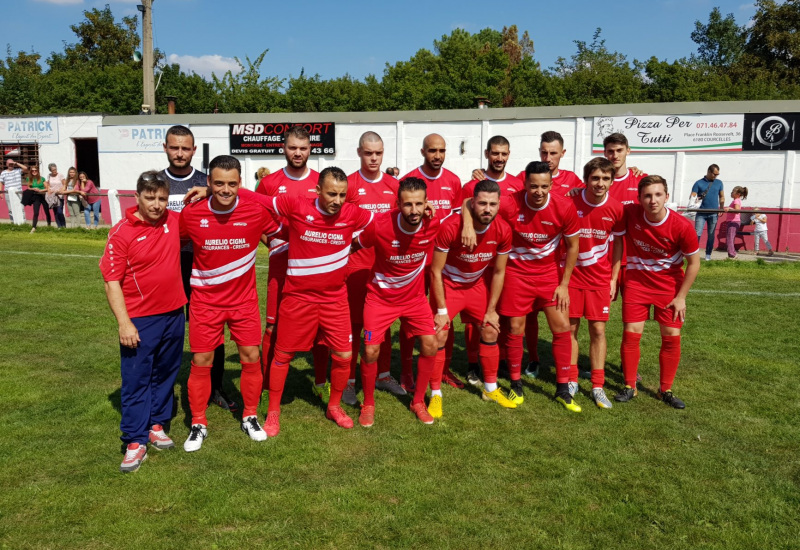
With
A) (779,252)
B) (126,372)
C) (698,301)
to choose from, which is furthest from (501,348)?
(779,252)

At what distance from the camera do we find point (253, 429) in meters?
5.00

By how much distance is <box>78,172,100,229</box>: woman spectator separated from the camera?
18.7m

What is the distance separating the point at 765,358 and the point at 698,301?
3.18 m

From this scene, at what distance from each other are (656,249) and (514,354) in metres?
1.61

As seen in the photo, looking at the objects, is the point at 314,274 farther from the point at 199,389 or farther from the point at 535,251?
the point at 535,251

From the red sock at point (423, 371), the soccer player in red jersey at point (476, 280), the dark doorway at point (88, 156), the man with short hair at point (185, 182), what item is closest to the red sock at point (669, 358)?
the soccer player in red jersey at point (476, 280)

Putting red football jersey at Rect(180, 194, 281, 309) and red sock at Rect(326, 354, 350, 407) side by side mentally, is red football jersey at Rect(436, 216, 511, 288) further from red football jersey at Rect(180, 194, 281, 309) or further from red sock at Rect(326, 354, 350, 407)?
red football jersey at Rect(180, 194, 281, 309)

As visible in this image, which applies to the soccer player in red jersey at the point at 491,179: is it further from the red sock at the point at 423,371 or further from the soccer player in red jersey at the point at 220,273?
the soccer player in red jersey at the point at 220,273

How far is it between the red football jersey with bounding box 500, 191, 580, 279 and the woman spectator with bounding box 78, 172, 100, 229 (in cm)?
1622

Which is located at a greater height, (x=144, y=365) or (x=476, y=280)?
(x=476, y=280)

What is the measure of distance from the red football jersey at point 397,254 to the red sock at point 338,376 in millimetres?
630

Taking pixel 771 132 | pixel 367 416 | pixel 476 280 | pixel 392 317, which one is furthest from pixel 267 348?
pixel 771 132

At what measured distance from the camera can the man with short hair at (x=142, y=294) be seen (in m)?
4.35

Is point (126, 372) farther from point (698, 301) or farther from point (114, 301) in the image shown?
point (698, 301)
